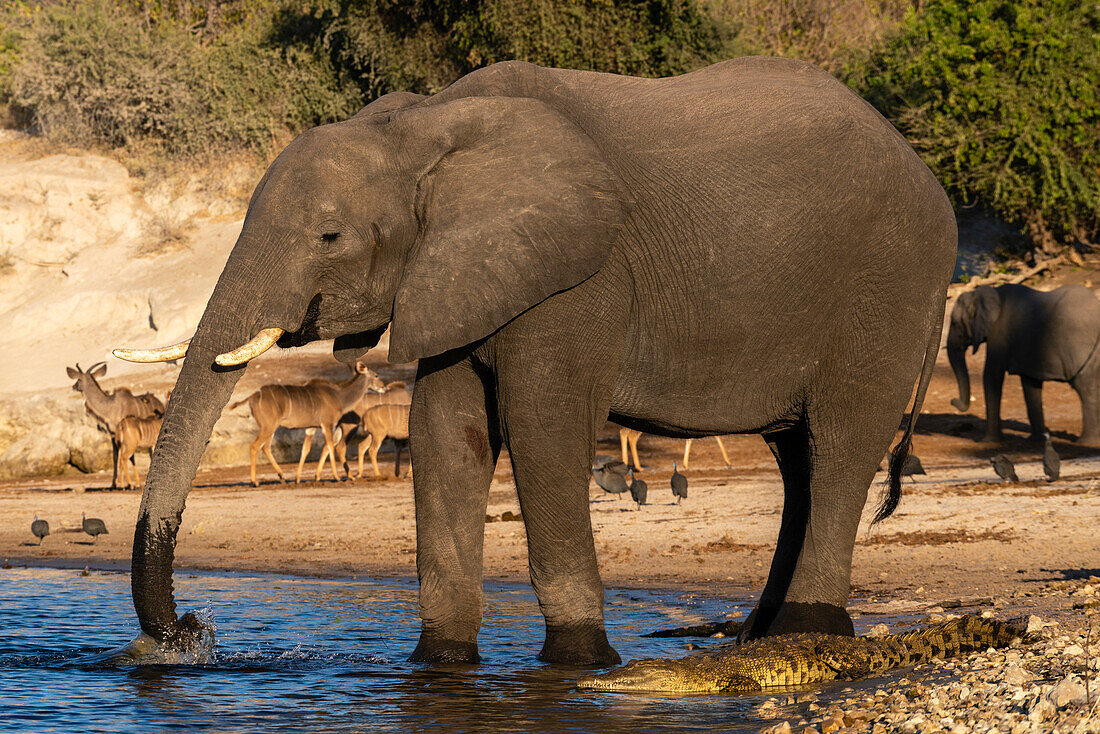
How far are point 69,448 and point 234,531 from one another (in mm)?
9565

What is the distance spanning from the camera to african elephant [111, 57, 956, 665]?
639 cm

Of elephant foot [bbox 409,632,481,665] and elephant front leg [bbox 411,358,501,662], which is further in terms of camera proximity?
elephant foot [bbox 409,632,481,665]

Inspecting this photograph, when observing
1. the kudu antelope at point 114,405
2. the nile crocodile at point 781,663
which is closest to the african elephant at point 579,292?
the nile crocodile at point 781,663

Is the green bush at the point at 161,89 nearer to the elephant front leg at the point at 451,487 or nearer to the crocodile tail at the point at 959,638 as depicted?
the elephant front leg at the point at 451,487

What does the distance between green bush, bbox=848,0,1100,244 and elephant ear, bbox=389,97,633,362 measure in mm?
23548

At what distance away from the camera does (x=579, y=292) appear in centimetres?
652

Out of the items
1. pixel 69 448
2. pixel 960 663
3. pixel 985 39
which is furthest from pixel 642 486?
pixel 985 39

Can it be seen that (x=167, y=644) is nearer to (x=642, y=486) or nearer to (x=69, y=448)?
(x=642, y=486)

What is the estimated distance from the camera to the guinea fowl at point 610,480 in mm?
15352

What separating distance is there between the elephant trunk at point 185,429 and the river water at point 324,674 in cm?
68

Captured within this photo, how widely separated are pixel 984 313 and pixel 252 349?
15.8 m

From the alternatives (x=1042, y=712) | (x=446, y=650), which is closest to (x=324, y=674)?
(x=446, y=650)

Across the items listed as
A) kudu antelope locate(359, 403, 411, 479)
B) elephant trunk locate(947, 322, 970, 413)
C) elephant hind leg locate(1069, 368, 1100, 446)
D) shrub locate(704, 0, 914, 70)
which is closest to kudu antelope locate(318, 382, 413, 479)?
kudu antelope locate(359, 403, 411, 479)

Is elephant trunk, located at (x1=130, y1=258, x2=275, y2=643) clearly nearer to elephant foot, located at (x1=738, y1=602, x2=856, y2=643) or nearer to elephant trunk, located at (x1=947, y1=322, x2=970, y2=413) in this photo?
elephant foot, located at (x1=738, y1=602, x2=856, y2=643)
